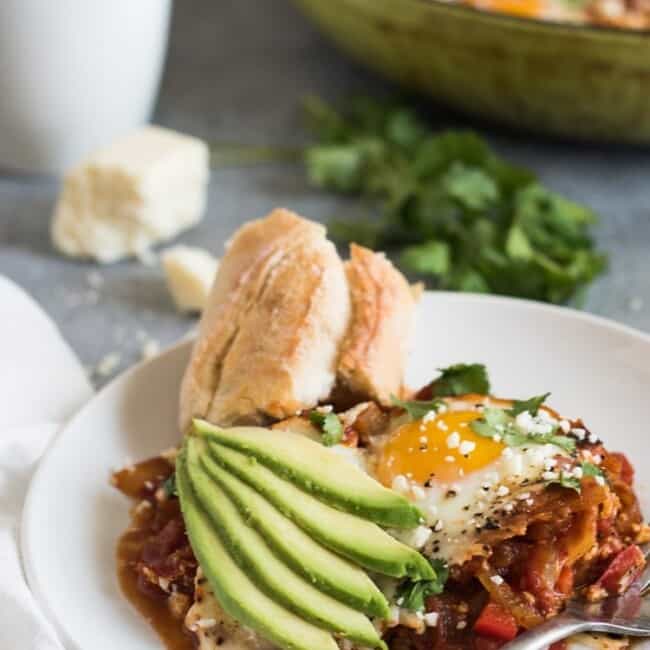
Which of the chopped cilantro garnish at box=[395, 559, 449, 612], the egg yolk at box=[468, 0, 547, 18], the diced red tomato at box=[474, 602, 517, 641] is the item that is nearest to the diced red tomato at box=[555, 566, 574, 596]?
the diced red tomato at box=[474, 602, 517, 641]

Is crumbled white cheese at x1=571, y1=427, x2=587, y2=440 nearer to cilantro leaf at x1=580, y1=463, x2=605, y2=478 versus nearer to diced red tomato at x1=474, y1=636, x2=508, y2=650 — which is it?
cilantro leaf at x1=580, y1=463, x2=605, y2=478

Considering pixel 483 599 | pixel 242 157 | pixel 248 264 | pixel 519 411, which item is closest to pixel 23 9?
pixel 242 157

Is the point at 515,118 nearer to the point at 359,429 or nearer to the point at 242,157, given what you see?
the point at 242,157

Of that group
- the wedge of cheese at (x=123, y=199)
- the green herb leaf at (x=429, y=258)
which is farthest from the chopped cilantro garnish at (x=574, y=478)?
the wedge of cheese at (x=123, y=199)

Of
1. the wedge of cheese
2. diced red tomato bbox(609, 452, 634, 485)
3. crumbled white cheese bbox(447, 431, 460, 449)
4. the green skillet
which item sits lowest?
the wedge of cheese

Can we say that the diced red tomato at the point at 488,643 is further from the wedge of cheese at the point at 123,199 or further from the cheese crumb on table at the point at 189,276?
the wedge of cheese at the point at 123,199

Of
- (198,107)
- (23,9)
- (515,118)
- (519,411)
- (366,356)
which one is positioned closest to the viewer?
(519,411)
